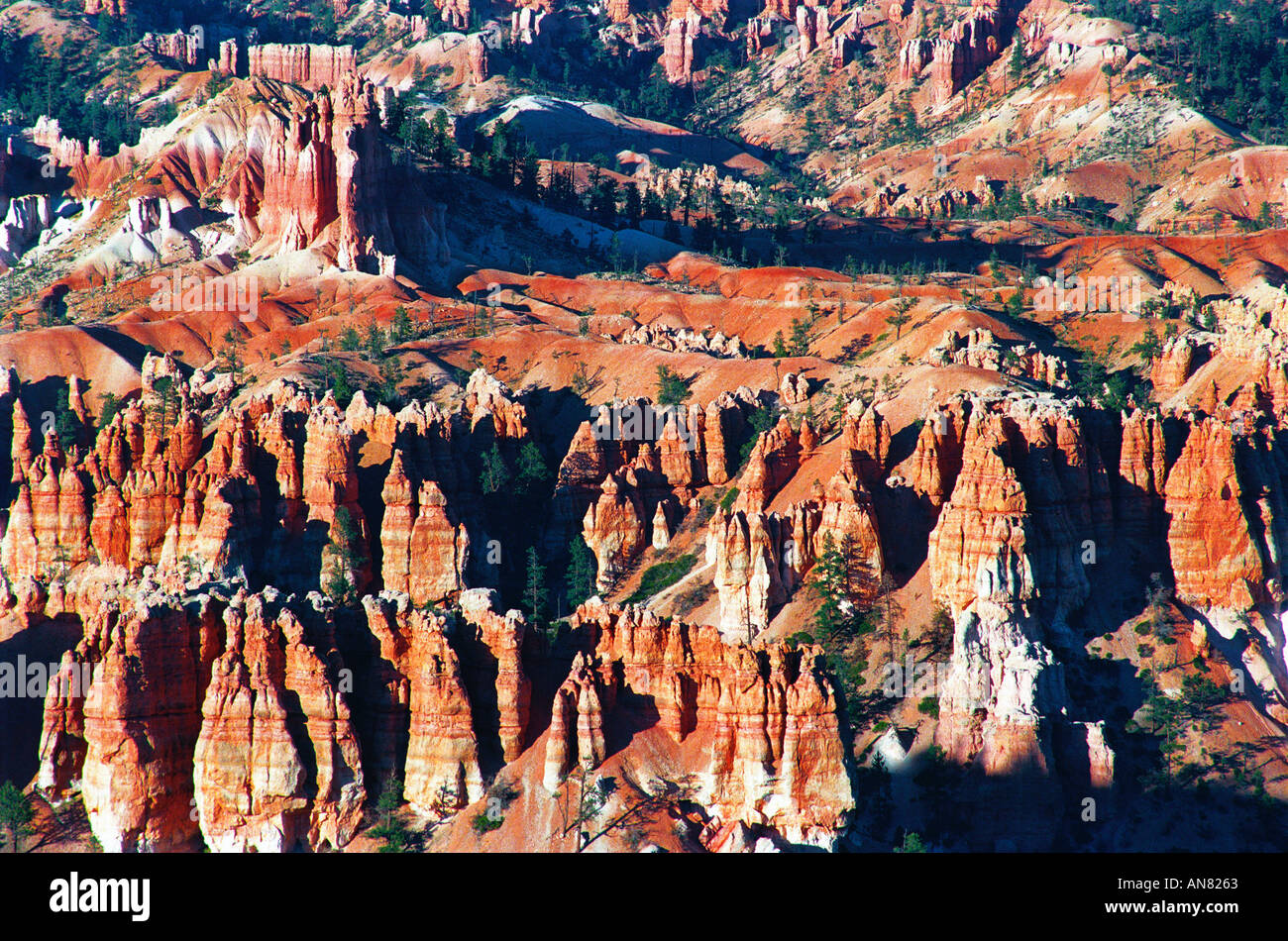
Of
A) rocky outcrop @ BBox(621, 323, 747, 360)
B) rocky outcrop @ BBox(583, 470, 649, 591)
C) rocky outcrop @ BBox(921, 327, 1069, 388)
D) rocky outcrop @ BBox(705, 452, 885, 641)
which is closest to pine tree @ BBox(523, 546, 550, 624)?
rocky outcrop @ BBox(583, 470, 649, 591)

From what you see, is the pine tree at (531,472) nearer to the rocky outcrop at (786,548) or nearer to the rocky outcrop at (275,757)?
the rocky outcrop at (786,548)

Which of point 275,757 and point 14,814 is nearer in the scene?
point 275,757

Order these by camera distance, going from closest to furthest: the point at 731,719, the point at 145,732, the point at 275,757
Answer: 1. the point at 731,719
2. the point at 275,757
3. the point at 145,732

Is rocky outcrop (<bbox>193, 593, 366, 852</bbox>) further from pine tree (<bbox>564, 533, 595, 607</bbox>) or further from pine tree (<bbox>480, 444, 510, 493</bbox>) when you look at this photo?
pine tree (<bbox>480, 444, 510, 493</bbox>)

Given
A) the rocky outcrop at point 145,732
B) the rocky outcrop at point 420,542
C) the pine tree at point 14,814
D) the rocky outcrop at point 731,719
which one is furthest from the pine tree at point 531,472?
the pine tree at point 14,814

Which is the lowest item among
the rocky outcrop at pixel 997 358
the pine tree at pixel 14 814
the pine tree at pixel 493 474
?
the pine tree at pixel 14 814

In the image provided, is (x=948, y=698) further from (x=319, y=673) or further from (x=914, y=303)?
(x=914, y=303)

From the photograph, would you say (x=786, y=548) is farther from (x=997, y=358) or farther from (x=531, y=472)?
(x=997, y=358)

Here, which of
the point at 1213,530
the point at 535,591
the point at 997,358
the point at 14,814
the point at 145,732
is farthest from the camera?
the point at 997,358

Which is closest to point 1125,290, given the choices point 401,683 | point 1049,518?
point 1049,518

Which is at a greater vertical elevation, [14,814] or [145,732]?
[145,732]

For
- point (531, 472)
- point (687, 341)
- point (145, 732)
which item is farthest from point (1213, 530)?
point (145, 732)
